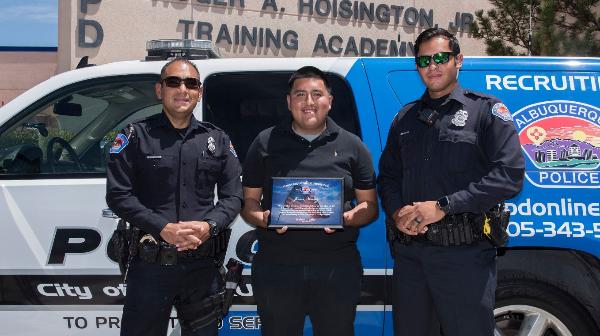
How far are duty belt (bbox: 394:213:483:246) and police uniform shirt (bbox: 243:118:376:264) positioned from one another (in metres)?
0.33

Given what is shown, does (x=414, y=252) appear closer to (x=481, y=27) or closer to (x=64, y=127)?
(x=64, y=127)

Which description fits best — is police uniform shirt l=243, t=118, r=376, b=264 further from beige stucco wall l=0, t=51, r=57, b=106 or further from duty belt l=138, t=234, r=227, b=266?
beige stucco wall l=0, t=51, r=57, b=106

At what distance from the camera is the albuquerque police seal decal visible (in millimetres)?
3254

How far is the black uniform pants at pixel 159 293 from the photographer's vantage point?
9.30 ft

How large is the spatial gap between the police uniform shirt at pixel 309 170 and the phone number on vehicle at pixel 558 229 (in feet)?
2.73

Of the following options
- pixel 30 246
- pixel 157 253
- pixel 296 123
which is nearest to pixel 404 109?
pixel 296 123

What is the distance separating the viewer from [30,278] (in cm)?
334

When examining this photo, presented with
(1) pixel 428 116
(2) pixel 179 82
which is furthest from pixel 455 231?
(2) pixel 179 82

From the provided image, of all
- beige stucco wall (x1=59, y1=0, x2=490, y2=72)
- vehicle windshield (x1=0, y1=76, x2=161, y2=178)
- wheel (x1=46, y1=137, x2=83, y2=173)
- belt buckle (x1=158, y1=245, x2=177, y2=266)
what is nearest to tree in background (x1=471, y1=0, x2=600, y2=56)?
beige stucco wall (x1=59, y1=0, x2=490, y2=72)

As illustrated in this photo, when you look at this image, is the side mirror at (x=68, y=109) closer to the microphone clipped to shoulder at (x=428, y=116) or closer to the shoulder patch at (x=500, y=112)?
the microphone clipped to shoulder at (x=428, y=116)

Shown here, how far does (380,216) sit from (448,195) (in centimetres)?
57

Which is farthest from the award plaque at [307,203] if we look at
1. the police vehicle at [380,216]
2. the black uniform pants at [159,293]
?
the police vehicle at [380,216]

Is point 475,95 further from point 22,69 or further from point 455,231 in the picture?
point 22,69

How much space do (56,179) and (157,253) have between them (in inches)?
34.6
